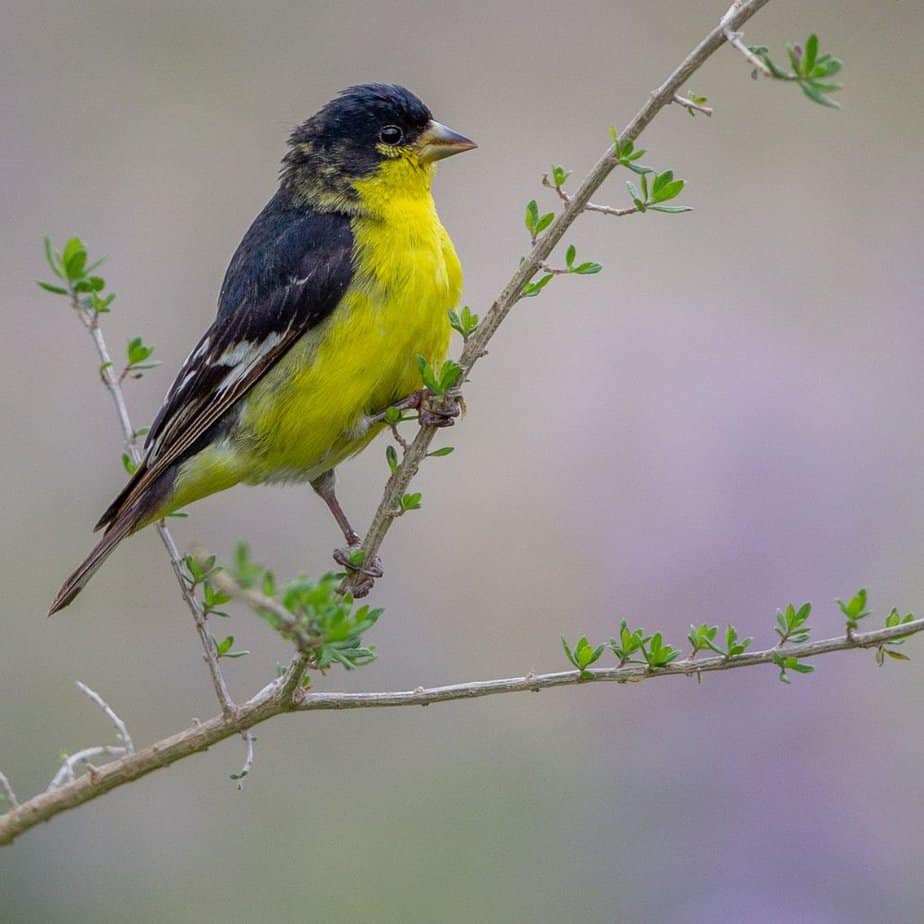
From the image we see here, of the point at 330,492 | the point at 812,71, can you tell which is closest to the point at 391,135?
the point at 330,492

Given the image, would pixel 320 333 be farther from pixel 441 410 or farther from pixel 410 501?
pixel 410 501

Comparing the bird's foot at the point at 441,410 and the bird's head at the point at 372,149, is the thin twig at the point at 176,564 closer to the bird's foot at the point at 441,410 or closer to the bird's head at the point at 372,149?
the bird's foot at the point at 441,410

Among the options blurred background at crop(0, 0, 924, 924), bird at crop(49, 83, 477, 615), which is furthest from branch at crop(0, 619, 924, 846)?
blurred background at crop(0, 0, 924, 924)

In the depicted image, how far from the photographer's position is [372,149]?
369 centimetres

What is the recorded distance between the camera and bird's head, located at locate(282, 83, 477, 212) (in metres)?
3.65

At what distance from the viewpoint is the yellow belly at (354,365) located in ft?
Answer: 10.9

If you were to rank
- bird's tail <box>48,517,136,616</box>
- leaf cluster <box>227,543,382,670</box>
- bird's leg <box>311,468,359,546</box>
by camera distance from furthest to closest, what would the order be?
1. bird's leg <box>311,468,359,546</box>
2. bird's tail <box>48,517,136,616</box>
3. leaf cluster <box>227,543,382,670</box>

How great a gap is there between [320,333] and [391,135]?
2.14 ft

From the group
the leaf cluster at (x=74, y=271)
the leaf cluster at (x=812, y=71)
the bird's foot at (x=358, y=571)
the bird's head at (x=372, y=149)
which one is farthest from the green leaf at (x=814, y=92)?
the bird's head at (x=372, y=149)

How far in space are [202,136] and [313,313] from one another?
402 cm

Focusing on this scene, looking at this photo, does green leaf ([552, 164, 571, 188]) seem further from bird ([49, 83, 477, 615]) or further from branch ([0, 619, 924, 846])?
bird ([49, 83, 477, 615])

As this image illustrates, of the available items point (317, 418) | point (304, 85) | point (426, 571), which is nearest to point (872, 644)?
point (317, 418)

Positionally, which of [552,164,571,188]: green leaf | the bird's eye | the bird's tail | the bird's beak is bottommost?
the bird's tail

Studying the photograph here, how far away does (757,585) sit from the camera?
4.81 m
